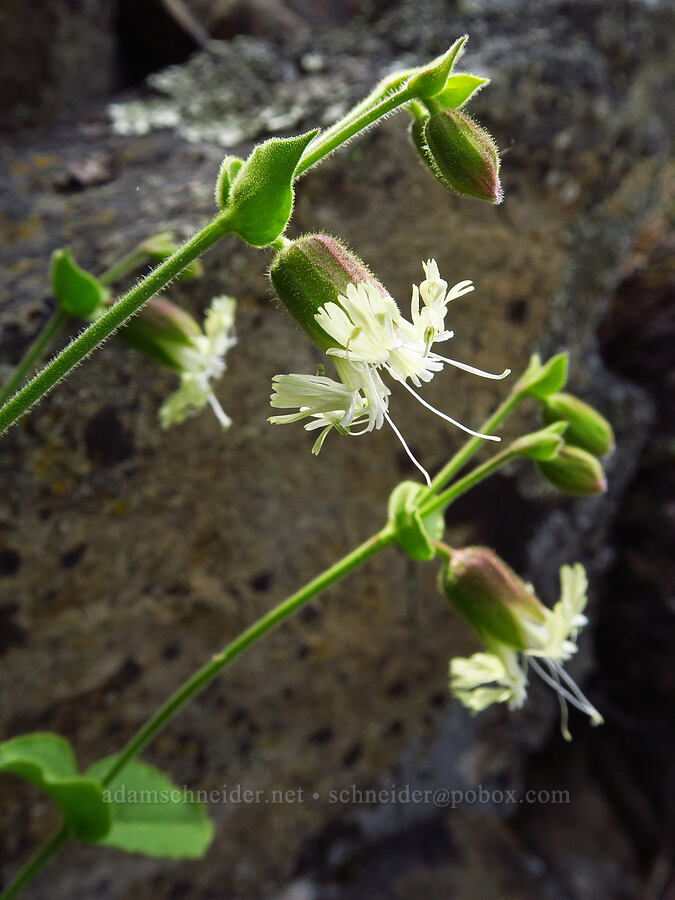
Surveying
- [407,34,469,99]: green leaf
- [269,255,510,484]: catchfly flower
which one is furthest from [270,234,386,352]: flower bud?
[407,34,469,99]: green leaf

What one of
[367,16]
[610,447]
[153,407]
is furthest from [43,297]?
[367,16]

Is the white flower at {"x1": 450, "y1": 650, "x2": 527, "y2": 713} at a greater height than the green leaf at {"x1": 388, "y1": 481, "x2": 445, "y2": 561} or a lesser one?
lesser

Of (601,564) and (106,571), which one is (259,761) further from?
(601,564)

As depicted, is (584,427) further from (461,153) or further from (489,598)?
(461,153)

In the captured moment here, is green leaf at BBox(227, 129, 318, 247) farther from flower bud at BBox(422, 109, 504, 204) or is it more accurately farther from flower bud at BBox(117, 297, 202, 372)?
flower bud at BBox(117, 297, 202, 372)

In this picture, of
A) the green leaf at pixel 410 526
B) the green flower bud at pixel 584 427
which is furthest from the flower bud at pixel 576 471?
the green leaf at pixel 410 526

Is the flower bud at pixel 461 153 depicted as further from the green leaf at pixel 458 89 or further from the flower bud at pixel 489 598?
Answer: the flower bud at pixel 489 598

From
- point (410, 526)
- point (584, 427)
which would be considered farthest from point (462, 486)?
point (584, 427)
